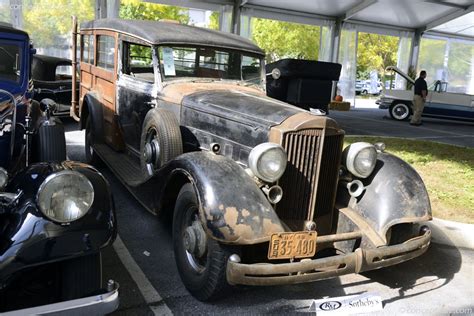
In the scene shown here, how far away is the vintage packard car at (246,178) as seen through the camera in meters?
2.74

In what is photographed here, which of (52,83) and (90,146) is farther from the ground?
(52,83)

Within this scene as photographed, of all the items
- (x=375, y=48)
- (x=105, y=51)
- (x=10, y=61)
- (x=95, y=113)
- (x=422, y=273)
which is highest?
(x=375, y=48)

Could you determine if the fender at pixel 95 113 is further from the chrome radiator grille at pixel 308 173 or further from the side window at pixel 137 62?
the chrome radiator grille at pixel 308 173

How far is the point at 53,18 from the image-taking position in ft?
45.6

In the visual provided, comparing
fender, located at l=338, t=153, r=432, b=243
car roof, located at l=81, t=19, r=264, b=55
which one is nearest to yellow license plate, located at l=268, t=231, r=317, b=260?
fender, located at l=338, t=153, r=432, b=243

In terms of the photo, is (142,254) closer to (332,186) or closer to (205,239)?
(205,239)

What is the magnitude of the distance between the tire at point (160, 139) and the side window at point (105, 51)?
1560 millimetres

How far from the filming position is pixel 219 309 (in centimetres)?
293

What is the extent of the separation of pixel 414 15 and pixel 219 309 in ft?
62.7

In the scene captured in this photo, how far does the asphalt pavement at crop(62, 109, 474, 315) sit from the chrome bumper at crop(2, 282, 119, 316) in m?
0.75

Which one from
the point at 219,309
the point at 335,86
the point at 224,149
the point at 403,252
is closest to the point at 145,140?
the point at 224,149

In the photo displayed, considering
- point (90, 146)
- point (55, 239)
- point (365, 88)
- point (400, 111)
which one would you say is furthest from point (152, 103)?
point (365, 88)

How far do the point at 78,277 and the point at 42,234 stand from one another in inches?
13.0

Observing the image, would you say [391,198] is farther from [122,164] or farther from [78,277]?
[122,164]
